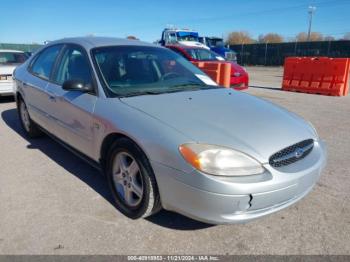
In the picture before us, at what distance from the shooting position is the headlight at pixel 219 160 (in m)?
2.26

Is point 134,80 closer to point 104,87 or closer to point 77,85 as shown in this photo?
point 104,87

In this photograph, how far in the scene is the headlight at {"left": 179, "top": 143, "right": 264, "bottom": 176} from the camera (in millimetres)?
2262

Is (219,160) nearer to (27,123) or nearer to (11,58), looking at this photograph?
(27,123)

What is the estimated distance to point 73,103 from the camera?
3412 mm

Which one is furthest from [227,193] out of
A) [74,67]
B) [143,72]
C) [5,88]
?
[5,88]

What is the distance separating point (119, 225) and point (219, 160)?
113 cm

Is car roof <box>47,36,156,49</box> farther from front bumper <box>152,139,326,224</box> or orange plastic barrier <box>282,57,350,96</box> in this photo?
orange plastic barrier <box>282,57,350,96</box>

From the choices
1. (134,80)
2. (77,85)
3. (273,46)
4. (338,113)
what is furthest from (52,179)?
(273,46)

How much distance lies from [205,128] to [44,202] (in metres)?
1.82

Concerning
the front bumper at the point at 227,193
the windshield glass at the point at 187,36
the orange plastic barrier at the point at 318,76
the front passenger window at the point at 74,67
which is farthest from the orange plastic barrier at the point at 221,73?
the windshield glass at the point at 187,36

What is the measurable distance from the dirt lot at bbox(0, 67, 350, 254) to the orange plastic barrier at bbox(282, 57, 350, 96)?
7608mm

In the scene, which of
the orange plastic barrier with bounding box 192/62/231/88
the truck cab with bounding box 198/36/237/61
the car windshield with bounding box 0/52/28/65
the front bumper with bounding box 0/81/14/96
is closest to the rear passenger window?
the front bumper with bounding box 0/81/14/96

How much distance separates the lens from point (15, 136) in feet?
17.8

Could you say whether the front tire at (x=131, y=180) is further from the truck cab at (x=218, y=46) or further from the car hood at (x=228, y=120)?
the truck cab at (x=218, y=46)
